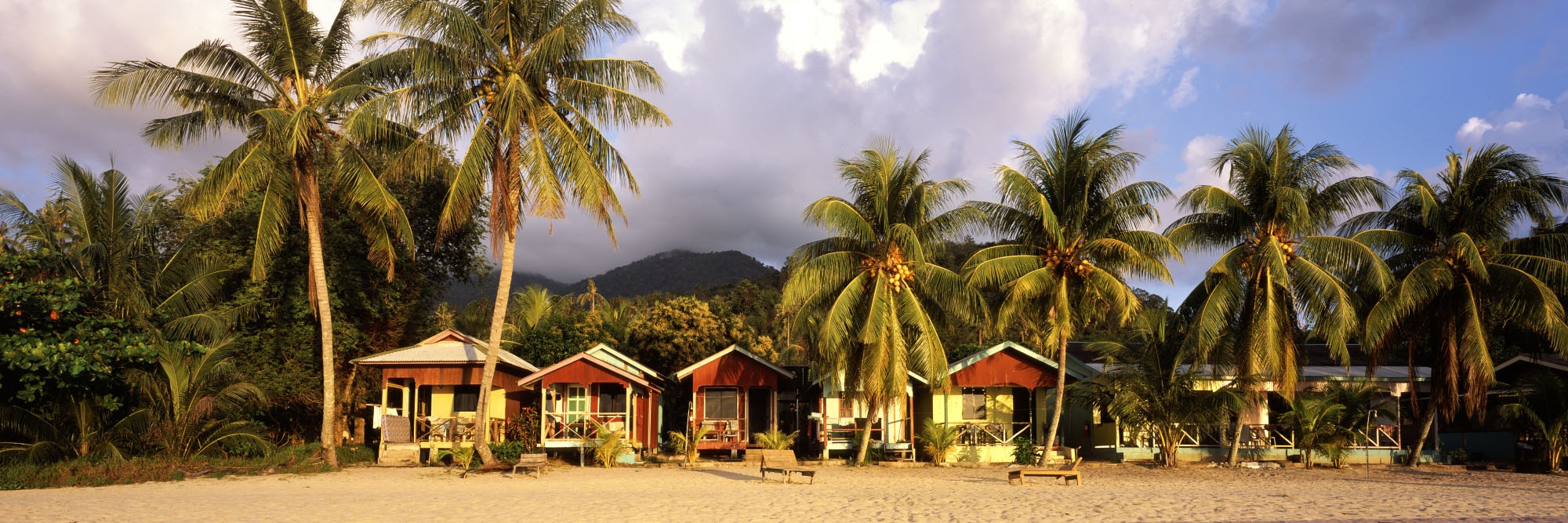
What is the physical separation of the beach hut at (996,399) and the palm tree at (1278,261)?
4.55 meters

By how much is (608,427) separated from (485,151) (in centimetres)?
860

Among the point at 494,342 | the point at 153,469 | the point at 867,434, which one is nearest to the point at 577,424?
the point at 494,342

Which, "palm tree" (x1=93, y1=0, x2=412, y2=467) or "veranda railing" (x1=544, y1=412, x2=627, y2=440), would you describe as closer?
"palm tree" (x1=93, y1=0, x2=412, y2=467)

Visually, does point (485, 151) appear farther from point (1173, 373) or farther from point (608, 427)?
point (1173, 373)

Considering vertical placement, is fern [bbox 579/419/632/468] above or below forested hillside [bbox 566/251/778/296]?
below

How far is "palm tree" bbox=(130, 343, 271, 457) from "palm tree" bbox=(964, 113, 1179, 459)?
1648cm

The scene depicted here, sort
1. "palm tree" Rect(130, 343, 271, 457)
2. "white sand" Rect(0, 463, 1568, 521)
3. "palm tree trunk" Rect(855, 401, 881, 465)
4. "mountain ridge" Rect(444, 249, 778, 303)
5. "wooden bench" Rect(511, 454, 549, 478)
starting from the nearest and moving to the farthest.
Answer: "white sand" Rect(0, 463, 1568, 521) < "wooden bench" Rect(511, 454, 549, 478) < "palm tree" Rect(130, 343, 271, 457) < "palm tree trunk" Rect(855, 401, 881, 465) < "mountain ridge" Rect(444, 249, 778, 303)

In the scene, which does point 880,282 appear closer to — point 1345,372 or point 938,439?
point 938,439

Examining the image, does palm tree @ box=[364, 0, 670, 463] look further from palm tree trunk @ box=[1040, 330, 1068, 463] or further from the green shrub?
palm tree trunk @ box=[1040, 330, 1068, 463]

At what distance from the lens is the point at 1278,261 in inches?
796

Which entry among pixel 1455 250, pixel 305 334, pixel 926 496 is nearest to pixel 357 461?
pixel 305 334

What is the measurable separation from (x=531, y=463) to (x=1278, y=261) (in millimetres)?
16508

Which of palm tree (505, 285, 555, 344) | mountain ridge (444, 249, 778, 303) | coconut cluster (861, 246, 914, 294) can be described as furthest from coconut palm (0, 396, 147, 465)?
mountain ridge (444, 249, 778, 303)

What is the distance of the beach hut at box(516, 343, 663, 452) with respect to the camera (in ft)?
77.2
